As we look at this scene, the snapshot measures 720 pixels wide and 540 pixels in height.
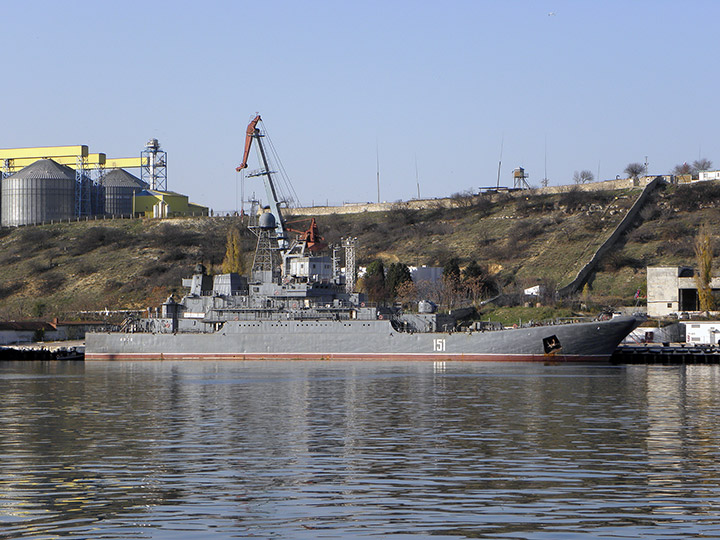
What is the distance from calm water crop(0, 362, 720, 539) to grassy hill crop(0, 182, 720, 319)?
Answer: 5267cm

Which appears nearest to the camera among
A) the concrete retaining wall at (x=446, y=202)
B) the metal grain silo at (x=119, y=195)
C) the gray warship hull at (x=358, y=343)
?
the gray warship hull at (x=358, y=343)

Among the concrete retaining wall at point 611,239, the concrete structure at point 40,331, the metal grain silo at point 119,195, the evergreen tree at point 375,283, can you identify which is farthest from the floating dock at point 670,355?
the metal grain silo at point 119,195

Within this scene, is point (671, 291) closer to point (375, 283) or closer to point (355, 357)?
point (375, 283)

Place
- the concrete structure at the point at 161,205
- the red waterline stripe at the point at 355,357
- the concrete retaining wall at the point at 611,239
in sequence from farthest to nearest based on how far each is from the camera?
the concrete structure at the point at 161,205 < the concrete retaining wall at the point at 611,239 < the red waterline stripe at the point at 355,357

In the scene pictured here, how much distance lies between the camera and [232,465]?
19.5 meters

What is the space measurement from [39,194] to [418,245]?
5311 cm

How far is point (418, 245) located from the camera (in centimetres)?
10956

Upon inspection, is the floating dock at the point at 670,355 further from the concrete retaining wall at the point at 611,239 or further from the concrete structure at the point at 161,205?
the concrete structure at the point at 161,205

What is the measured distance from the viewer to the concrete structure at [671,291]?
245 feet

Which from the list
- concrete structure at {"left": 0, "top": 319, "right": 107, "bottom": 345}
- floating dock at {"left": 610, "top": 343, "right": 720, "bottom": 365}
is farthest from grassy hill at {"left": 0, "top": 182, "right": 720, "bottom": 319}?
floating dock at {"left": 610, "top": 343, "right": 720, "bottom": 365}

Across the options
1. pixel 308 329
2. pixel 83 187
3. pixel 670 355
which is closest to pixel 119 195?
pixel 83 187

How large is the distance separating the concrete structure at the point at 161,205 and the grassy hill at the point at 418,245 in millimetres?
3886

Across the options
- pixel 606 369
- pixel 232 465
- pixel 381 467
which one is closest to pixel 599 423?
pixel 381 467

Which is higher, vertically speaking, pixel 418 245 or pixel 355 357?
pixel 418 245
